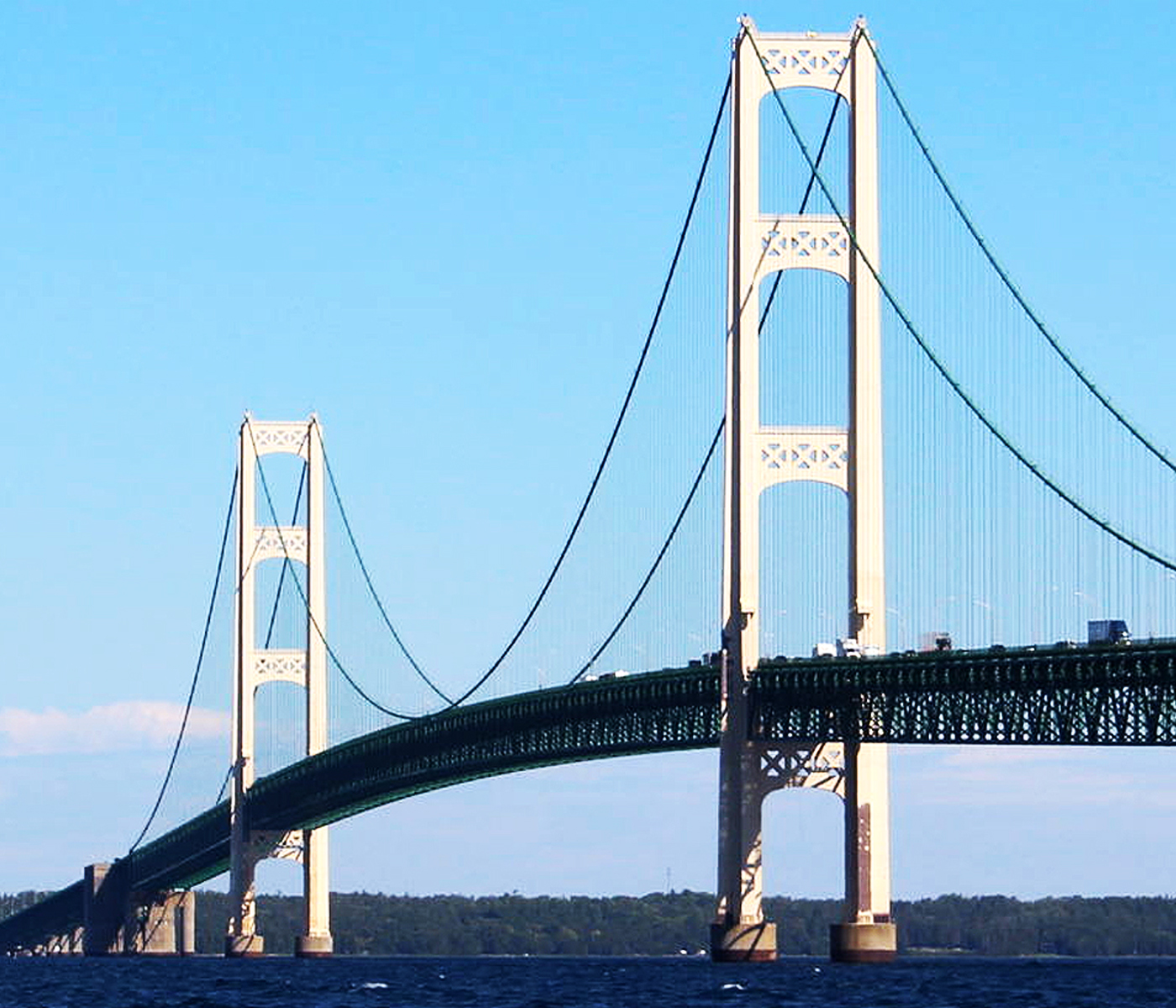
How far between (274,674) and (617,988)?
57.8m

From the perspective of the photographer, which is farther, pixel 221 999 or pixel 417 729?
pixel 417 729

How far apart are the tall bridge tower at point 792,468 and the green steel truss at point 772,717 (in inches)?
30.9

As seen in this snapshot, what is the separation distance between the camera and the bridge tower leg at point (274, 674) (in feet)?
416

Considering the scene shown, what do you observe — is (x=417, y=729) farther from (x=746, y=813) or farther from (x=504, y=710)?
(x=746, y=813)

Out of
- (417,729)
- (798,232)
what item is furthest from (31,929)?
(798,232)

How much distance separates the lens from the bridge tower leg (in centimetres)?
12669

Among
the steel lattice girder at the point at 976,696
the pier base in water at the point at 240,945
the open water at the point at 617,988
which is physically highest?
the steel lattice girder at the point at 976,696

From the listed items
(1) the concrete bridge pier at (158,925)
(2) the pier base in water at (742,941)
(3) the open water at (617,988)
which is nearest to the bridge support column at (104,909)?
(1) the concrete bridge pier at (158,925)

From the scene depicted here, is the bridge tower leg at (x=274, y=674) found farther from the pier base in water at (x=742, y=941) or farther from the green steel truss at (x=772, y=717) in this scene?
the pier base in water at (x=742, y=941)

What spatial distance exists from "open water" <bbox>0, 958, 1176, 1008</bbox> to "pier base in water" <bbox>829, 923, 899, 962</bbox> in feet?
1.08

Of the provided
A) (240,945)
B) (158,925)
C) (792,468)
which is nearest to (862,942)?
(792,468)

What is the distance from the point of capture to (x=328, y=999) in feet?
230

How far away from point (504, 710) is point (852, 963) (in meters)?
26.8

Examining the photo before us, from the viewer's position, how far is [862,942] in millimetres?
74438
